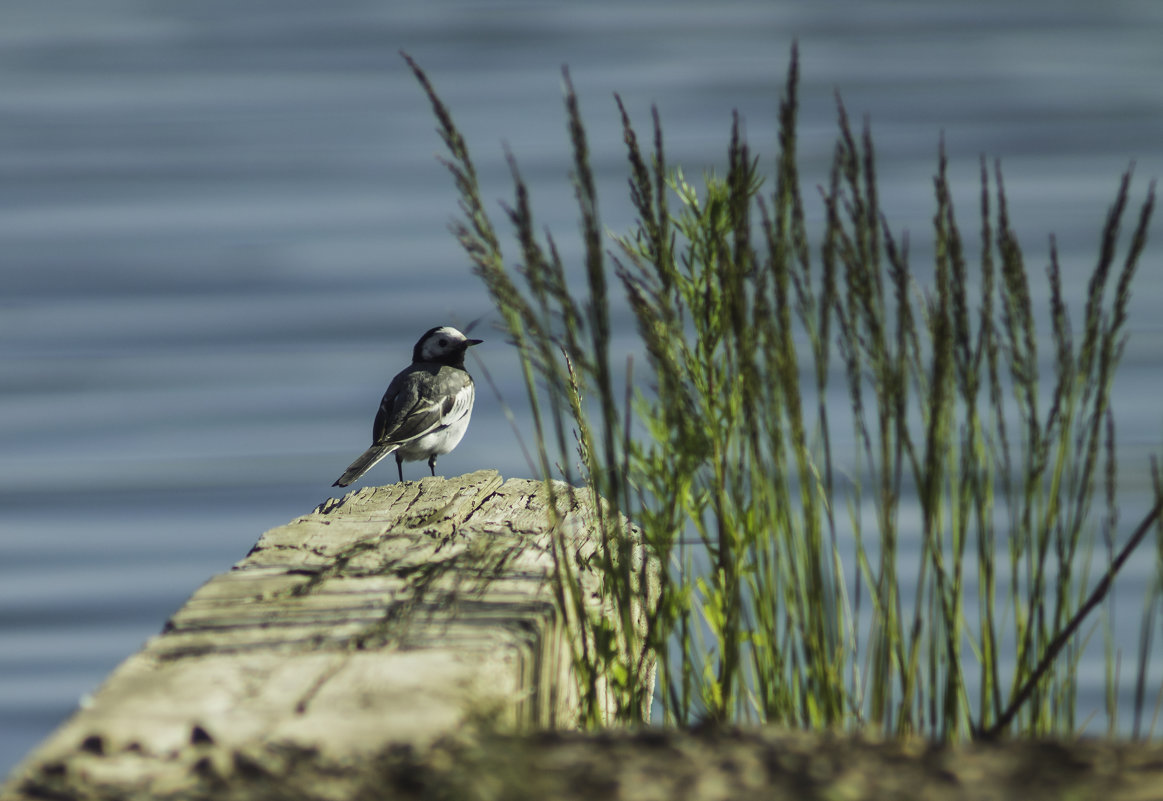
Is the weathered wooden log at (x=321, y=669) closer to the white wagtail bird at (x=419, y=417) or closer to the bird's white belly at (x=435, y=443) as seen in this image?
the white wagtail bird at (x=419, y=417)

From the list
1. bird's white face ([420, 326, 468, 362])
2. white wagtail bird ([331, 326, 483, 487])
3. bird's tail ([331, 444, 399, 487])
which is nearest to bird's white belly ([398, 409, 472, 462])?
white wagtail bird ([331, 326, 483, 487])

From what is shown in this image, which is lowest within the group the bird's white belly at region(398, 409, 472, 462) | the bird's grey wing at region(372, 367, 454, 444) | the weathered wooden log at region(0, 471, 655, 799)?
the bird's white belly at region(398, 409, 472, 462)

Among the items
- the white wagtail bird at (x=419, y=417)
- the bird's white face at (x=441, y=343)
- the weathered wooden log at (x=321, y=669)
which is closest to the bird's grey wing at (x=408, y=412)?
the white wagtail bird at (x=419, y=417)

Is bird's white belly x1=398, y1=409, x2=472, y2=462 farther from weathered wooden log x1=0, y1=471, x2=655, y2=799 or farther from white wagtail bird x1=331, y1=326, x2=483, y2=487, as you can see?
weathered wooden log x1=0, y1=471, x2=655, y2=799

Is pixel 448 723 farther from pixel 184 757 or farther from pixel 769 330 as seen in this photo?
pixel 769 330

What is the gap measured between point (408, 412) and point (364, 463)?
30cm

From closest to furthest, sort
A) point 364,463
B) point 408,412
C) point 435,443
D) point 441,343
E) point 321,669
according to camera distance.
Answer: point 321,669, point 364,463, point 408,412, point 435,443, point 441,343

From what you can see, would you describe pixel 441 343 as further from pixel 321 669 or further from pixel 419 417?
pixel 321 669

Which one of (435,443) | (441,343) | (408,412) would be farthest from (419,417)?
(441,343)

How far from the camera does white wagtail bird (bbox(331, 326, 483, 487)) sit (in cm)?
414

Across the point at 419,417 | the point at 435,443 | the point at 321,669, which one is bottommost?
the point at 435,443

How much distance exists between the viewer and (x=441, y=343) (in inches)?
202

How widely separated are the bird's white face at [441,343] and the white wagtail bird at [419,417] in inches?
10.3

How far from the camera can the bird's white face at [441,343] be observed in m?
5.11
